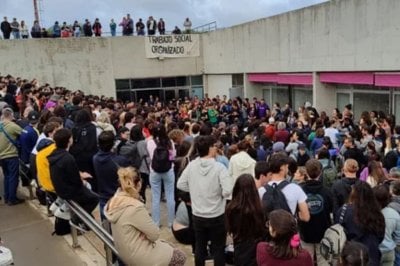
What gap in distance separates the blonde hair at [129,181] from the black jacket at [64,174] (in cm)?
152

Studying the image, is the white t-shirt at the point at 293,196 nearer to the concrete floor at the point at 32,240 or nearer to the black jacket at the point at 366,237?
the black jacket at the point at 366,237

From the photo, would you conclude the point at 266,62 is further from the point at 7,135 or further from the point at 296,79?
the point at 7,135

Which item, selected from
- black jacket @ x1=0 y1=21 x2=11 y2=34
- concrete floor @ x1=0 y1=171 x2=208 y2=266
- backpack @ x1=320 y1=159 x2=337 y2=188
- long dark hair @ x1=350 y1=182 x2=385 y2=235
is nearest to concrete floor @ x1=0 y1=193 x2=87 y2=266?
concrete floor @ x1=0 y1=171 x2=208 y2=266

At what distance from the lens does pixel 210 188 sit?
478 centimetres

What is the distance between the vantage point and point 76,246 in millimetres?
5512

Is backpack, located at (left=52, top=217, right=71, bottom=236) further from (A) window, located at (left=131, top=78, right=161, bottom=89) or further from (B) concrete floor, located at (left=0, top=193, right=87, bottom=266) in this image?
(A) window, located at (left=131, top=78, right=161, bottom=89)

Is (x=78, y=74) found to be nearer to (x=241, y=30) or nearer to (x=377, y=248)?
(x=241, y=30)

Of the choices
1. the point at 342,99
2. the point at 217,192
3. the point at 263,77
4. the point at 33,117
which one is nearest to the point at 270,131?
the point at 33,117

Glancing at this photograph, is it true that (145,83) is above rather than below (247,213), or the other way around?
above

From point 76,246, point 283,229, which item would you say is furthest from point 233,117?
point 283,229

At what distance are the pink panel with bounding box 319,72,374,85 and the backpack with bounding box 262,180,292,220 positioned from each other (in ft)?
39.3

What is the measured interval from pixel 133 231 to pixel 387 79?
41.8 feet

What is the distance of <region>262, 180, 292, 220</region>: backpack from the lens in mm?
4164

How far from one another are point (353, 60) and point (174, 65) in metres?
14.0
